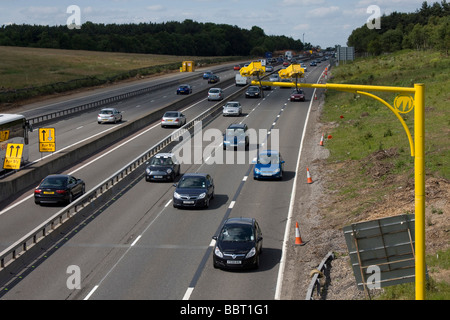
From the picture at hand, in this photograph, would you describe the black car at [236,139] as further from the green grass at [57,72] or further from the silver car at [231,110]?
the green grass at [57,72]

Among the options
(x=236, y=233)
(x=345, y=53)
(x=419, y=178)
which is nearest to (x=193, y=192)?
(x=236, y=233)

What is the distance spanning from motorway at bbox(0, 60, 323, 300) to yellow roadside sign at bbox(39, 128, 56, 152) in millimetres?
2068

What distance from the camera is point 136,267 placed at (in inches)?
885

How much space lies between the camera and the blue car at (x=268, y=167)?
36969mm

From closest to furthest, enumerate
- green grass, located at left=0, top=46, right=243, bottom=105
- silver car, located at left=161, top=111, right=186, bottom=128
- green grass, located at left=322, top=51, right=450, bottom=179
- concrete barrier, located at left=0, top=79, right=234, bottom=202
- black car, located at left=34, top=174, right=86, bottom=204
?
1. black car, located at left=34, top=174, right=86, bottom=204
2. concrete barrier, located at left=0, top=79, right=234, bottom=202
3. green grass, located at left=322, top=51, right=450, bottom=179
4. silver car, located at left=161, top=111, right=186, bottom=128
5. green grass, located at left=0, top=46, right=243, bottom=105

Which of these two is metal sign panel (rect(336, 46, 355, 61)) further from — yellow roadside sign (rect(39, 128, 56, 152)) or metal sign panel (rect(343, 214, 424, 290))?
metal sign panel (rect(343, 214, 424, 290))

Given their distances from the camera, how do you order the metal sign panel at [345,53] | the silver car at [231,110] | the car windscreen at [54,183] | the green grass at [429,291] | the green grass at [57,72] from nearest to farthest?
the green grass at [429,291] → the car windscreen at [54,183] → the silver car at [231,110] → the green grass at [57,72] → the metal sign panel at [345,53]

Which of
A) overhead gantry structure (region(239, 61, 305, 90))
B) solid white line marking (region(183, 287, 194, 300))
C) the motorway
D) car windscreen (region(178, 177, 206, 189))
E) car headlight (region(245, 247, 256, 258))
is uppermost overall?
overhead gantry structure (region(239, 61, 305, 90))

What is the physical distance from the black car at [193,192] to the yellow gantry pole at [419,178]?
1833 centimetres

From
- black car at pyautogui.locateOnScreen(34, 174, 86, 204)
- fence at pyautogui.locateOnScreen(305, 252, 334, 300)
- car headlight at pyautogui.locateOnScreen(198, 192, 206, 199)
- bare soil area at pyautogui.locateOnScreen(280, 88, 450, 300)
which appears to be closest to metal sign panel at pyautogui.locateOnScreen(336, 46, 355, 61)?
bare soil area at pyautogui.locateOnScreen(280, 88, 450, 300)

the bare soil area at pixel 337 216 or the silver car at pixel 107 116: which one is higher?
the silver car at pixel 107 116

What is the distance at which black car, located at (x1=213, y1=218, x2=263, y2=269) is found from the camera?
21.9 m

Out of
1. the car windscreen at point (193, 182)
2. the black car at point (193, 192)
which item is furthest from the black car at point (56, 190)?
the car windscreen at point (193, 182)
